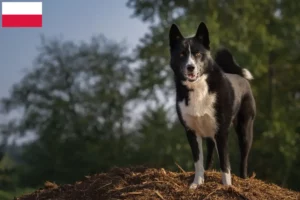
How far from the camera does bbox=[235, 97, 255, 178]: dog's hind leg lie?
25.7 ft

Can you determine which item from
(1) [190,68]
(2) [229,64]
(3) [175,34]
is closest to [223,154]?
(1) [190,68]

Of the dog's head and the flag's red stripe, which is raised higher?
the flag's red stripe

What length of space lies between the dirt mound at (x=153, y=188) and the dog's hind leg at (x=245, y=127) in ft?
1.06

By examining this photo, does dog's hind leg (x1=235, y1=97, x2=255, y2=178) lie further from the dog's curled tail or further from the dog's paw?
the dog's paw

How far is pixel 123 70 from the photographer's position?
90.9ft

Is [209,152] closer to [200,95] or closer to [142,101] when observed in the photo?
[200,95]

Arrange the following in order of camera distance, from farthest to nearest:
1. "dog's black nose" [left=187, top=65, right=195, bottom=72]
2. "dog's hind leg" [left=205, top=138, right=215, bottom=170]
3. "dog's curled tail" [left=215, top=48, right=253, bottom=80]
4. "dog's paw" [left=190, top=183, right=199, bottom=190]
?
1. "dog's curled tail" [left=215, top=48, right=253, bottom=80]
2. "dog's hind leg" [left=205, top=138, right=215, bottom=170]
3. "dog's paw" [left=190, top=183, right=199, bottom=190]
4. "dog's black nose" [left=187, top=65, right=195, bottom=72]

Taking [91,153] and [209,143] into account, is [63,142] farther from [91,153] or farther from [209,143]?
[209,143]

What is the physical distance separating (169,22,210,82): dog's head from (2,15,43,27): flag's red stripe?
436 cm

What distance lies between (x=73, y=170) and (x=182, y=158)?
5949 mm

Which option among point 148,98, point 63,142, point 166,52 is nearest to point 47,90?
point 63,142

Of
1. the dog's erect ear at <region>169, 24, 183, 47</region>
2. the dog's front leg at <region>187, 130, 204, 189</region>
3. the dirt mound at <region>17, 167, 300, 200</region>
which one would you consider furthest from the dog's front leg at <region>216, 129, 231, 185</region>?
the dog's erect ear at <region>169, 24, 183, 47</region>

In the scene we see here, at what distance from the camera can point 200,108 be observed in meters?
6.65

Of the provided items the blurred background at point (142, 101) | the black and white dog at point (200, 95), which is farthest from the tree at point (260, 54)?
the black and white dog at point (200, 95)
